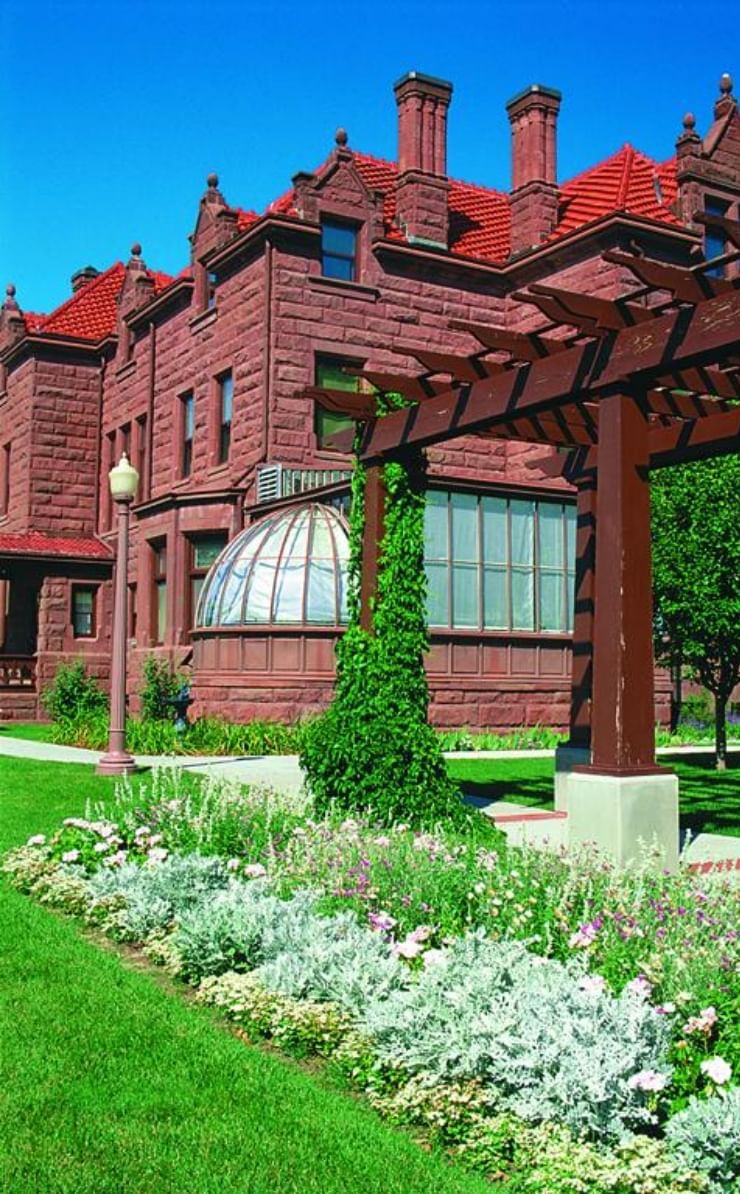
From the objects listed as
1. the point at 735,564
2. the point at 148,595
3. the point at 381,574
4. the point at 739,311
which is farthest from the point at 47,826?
the point at 148,595

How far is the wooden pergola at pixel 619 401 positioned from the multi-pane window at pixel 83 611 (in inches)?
833

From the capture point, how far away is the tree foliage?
36.1ft

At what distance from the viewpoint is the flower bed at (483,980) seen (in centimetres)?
414

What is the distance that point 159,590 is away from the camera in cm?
2880

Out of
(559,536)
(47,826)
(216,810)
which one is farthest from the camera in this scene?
(559,536)

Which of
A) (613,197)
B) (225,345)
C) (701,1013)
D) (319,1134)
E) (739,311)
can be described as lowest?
(319,1134)

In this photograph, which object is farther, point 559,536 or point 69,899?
point 559,536

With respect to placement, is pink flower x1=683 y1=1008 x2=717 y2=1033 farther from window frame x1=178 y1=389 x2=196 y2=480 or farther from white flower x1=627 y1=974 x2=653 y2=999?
window frame x1=178 y1=389 x2=196 y2=480

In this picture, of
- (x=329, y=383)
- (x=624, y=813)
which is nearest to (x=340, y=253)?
(x=329, y=383)

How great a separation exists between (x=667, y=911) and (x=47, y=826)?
21.6 ft

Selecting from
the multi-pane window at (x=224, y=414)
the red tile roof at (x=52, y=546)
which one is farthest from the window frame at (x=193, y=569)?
the red tile roof at (x=52, y=546)

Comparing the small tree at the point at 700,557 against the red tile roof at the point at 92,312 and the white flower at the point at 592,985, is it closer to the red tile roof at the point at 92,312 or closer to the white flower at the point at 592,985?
the white flower at the point at 592,985

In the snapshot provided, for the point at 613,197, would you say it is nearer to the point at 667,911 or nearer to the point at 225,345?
the point at 225,345

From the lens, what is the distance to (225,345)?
1079 inches
